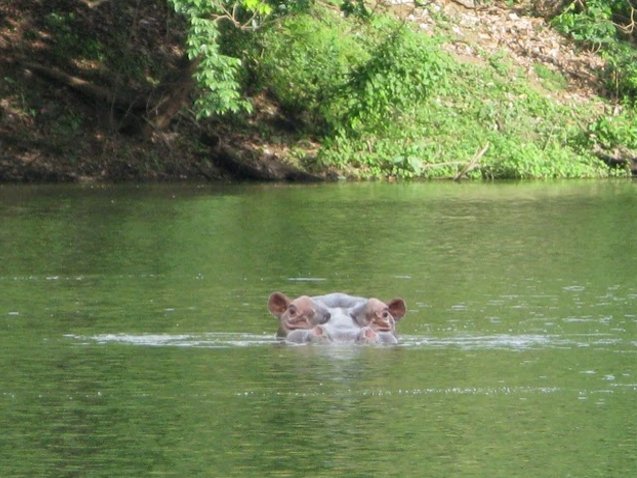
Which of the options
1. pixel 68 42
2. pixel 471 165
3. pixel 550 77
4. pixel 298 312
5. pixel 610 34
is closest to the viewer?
pixel 298 312

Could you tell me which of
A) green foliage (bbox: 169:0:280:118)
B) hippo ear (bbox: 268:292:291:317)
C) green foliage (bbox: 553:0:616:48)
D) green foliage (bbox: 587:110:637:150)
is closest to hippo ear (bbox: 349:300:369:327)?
hippo ear (bbox: 268:292:291:317)

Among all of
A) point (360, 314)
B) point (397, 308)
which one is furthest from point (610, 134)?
point (360, 314)

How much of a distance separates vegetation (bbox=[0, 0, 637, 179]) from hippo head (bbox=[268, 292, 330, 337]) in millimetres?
15079

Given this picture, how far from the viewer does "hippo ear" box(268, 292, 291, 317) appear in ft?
38.3

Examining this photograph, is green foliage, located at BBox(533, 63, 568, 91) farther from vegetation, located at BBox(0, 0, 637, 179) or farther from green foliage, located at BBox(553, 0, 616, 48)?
vegetation, located at BBox(0, 0, 637, 179)

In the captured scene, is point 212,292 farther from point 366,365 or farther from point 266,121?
point 266,121

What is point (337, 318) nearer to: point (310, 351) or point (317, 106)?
point (310, 351)

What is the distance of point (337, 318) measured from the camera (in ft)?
38.4

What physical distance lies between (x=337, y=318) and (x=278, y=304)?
378mm

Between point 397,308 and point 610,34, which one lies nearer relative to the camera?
point 397,308

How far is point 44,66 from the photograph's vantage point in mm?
28891

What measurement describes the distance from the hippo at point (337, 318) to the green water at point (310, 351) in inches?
6.7

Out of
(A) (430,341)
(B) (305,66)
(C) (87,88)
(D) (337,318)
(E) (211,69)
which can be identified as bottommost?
(C) (87,88)

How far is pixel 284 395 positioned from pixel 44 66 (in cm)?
1961
